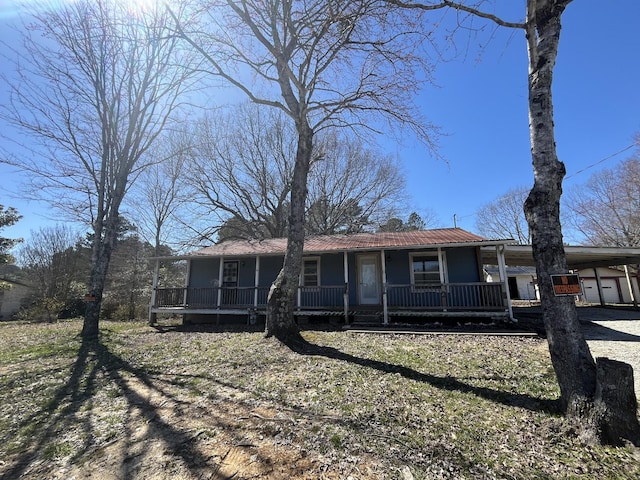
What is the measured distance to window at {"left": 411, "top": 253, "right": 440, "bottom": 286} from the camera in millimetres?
11328

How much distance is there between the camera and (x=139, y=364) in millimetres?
6172

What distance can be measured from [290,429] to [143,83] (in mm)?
12601

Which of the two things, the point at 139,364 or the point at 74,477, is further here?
the point at 139,364

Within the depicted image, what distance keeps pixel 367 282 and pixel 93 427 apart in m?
9.59

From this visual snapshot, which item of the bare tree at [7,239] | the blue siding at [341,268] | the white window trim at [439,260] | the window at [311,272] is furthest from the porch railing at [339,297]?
the bare tree at [7,239]

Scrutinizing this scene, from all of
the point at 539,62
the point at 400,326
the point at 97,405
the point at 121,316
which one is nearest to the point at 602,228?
the point at 400,326

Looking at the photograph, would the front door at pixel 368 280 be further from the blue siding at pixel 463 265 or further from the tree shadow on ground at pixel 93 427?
the tree shadow on ground at pixel 93 427

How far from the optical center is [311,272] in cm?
1271

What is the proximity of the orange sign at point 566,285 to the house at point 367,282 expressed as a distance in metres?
6.54

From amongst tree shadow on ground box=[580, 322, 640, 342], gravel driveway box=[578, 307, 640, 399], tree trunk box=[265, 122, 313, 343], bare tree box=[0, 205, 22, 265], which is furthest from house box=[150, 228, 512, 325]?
bare tree box=[0, 205, 22, 265]

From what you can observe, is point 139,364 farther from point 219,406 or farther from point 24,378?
point 219,406

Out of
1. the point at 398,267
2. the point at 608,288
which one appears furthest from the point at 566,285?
the point at 608,288

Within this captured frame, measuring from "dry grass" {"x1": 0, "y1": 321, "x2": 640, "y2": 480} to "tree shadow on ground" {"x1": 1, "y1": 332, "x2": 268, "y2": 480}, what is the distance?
0.7 inches

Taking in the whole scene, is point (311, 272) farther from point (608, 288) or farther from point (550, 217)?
point (608, 288)
